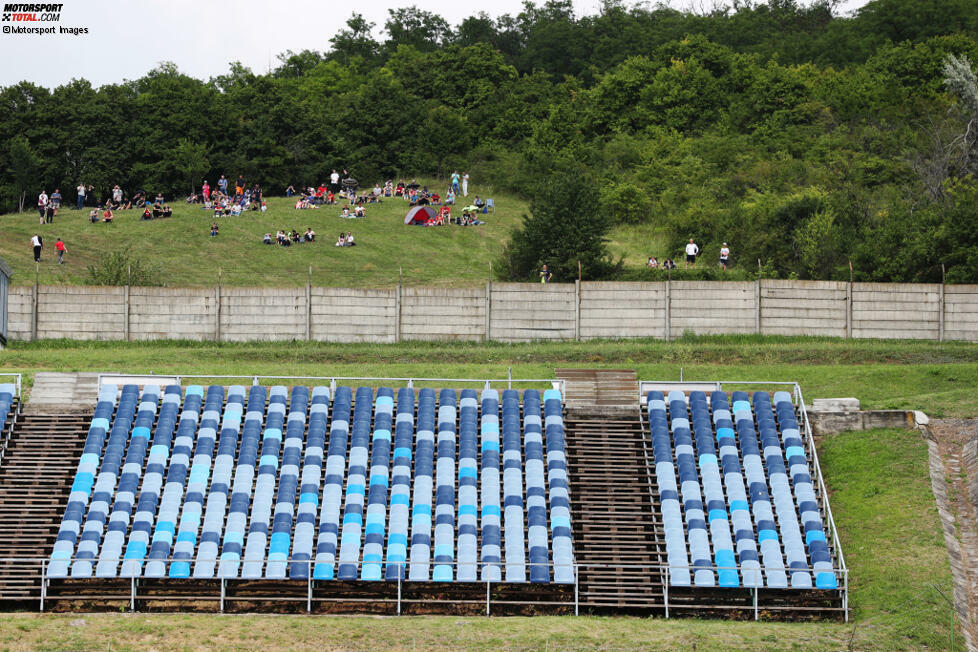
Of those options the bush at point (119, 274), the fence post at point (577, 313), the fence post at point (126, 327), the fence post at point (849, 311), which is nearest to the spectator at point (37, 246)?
the bush at point (119, 274)

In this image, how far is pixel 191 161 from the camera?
85188 millimetres

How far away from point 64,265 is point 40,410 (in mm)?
22055

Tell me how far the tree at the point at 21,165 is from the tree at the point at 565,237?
3611cm

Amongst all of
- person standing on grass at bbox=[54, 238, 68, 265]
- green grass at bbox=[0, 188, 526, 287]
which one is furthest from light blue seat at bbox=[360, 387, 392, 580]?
person standing on grass at bbox=[54, 238, 68, 265]

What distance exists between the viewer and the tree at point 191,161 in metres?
84.8

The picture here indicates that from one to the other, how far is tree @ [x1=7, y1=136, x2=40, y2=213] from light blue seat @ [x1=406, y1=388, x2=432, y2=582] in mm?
47664

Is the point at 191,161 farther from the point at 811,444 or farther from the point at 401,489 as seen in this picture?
the point at 811,444

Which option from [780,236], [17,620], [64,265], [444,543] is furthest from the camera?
[780,236]

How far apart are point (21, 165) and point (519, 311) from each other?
141 feet

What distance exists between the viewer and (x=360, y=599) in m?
35.4

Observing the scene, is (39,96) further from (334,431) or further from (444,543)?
(444,543)

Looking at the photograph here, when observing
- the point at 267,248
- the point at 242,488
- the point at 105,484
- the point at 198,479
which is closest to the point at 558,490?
the point at 242,488

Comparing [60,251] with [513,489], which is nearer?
[513,489]

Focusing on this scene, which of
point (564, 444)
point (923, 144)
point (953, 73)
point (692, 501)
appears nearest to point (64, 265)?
point (564, 444)
